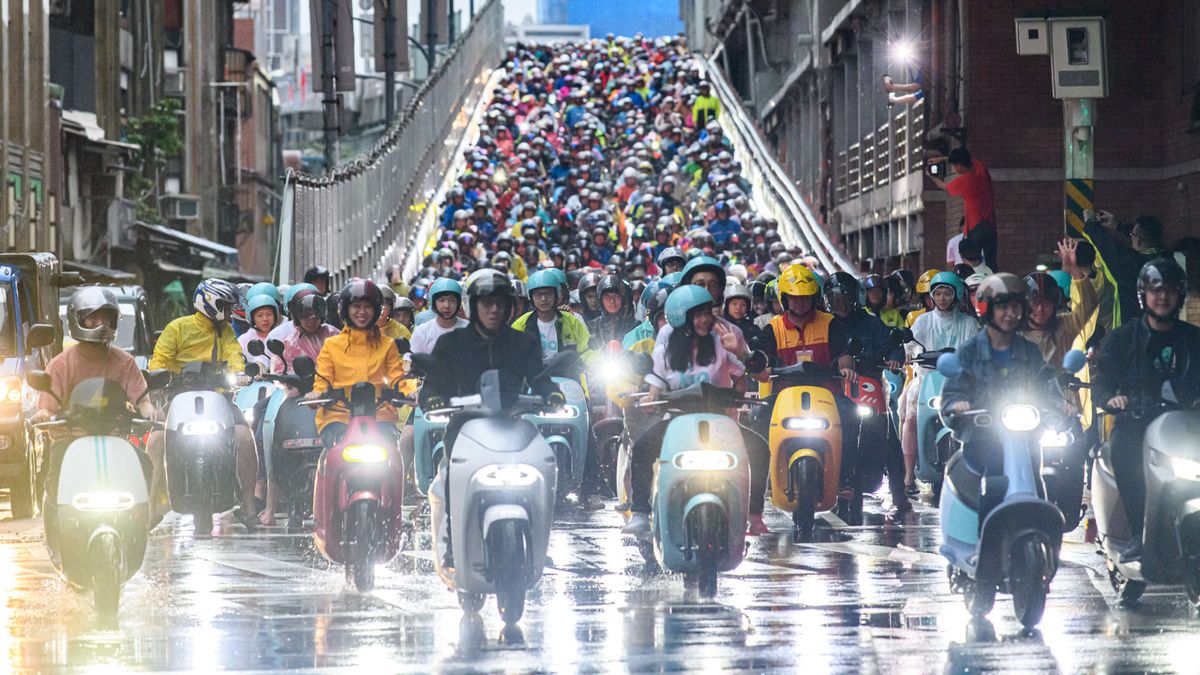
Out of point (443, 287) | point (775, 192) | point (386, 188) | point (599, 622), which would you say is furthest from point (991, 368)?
point (775, 192)

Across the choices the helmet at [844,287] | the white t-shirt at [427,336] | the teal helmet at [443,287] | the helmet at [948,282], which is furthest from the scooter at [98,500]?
the helmet at [948,282]

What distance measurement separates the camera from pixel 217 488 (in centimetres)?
1526

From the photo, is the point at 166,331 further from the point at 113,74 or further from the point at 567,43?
the point at 567,43

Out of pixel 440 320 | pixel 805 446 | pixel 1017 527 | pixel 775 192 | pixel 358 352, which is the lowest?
pixel 1017 527

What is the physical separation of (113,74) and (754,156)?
1713cm

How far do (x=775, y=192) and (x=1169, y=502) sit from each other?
28.7 m

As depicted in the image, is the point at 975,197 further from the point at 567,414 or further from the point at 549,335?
the point at 567,414

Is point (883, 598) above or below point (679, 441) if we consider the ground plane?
below

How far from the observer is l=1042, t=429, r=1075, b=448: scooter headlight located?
45.4 ft

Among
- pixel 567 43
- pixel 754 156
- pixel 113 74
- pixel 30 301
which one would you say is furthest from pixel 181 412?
pixel 567 43

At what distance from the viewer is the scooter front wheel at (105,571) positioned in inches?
446

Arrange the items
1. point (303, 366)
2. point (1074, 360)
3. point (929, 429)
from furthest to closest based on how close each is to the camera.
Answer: point (929, 429), point (303, 366), point (1074, 360)

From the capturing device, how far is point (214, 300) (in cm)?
1639

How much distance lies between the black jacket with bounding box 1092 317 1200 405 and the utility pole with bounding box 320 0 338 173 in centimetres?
2306
